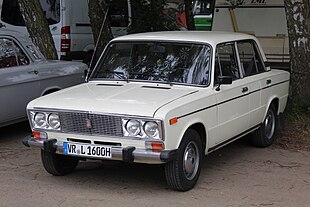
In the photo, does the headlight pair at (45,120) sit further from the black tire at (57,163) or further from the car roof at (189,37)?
the car roof at (189,37)

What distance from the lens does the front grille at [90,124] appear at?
5.54 m

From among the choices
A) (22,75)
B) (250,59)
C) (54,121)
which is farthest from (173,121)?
(22,75)

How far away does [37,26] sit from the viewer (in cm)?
1013

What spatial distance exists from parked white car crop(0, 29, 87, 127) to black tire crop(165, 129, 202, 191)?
3.24 metres

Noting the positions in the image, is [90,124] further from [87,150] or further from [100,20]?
[100,20]

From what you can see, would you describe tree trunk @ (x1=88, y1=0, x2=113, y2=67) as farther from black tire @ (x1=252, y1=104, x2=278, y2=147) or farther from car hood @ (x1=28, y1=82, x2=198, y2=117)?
car hood @ (x1=28, y1=82, x2=198, y2=117)

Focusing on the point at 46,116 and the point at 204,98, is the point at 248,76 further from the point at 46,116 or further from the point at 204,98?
the point at 46,116

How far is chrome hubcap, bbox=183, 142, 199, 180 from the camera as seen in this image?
5.80 meters

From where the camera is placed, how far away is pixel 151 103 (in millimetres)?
5562

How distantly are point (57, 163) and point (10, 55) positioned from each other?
2694 mm

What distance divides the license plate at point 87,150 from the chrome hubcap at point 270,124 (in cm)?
309

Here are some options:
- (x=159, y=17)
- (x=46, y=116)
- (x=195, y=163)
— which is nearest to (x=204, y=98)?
(x=195, y=163)

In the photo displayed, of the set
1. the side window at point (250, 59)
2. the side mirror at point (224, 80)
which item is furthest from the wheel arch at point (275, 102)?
the side mirror at point (224, 80)

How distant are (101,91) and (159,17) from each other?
6931mm
